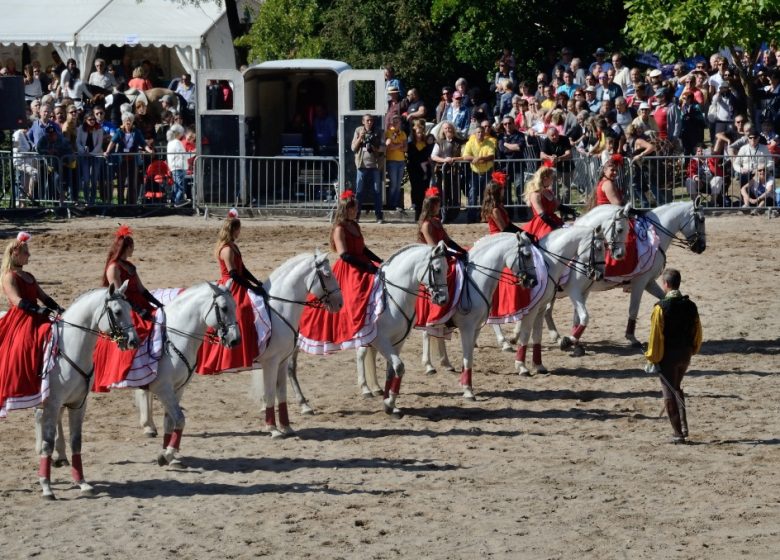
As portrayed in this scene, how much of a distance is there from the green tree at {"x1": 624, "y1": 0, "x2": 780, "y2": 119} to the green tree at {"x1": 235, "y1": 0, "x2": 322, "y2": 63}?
9.76 metres

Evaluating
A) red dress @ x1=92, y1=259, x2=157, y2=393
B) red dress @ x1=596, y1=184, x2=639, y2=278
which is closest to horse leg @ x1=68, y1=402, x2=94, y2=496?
red dress @ x1=92, y1=259, x2=157, y2=393

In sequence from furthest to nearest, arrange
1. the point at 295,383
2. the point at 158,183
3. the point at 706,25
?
the point at 158,183
the point at 706,25
the point at 295,383

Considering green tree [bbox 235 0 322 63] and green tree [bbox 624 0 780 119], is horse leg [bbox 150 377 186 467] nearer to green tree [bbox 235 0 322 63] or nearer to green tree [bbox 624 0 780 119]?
green tree [bbox 624 0 780 119]

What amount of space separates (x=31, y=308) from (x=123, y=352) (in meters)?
1.01

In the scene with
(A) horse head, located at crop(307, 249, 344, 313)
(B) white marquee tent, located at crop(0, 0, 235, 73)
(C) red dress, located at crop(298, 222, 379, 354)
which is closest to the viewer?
(A) horse head, located at crop(307, 249, 344, 313)

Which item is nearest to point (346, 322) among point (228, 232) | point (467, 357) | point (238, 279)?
point (238, 279)

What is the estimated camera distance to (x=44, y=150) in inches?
1111

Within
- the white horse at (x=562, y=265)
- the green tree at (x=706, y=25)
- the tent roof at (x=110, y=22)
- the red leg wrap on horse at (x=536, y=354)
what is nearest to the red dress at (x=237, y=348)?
the white horse at (x=562, y=265)

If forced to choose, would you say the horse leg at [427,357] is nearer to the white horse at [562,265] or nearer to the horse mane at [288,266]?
the white horse at [562,265]

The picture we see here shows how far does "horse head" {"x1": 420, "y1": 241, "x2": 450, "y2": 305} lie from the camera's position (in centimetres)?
1532

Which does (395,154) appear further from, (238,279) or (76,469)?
(76,469)

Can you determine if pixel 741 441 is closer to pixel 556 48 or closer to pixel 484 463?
pixel 484 463

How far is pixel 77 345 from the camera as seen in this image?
41.1 feet

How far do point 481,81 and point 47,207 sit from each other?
1239cm
